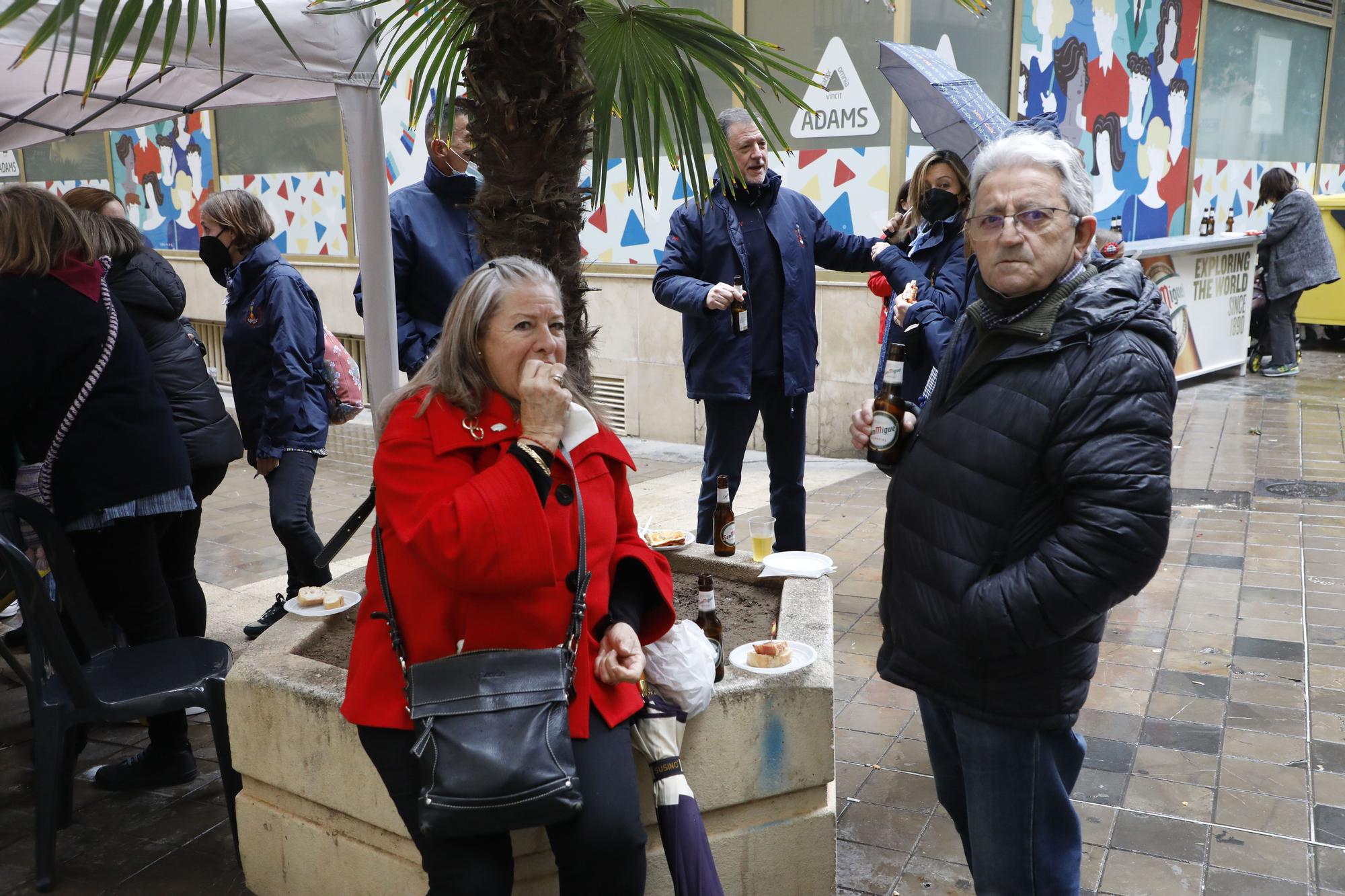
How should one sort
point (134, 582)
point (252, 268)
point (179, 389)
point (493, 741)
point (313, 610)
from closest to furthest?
1. point (493, 741)
2. point (313, 610)
3. point (134, 582)
4. point (179, 389)
5. point (252, 268)

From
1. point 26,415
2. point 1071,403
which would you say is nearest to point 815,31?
point 26,415

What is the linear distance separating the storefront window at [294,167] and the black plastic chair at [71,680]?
832 cm

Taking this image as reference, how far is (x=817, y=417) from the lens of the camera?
875cm

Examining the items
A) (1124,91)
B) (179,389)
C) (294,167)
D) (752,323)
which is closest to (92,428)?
(179,389)

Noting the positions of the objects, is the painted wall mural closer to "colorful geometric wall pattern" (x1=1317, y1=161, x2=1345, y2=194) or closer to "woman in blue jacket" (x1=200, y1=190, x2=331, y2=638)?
"colorful geometric wall pattern" (x1=1317, y1=161, x2=1345, y2=194)

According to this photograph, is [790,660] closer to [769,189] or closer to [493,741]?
[493,741]

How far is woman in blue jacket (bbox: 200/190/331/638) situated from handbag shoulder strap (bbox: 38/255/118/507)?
1148mm

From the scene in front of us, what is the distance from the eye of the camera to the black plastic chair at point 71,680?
125 inches

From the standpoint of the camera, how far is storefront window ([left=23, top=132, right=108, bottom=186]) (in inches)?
554

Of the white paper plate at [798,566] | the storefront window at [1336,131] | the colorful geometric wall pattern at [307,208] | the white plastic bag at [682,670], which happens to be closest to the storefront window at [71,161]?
the colorful geometric wall pattern at [307,208]

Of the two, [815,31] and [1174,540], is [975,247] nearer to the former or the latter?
[1174,540]

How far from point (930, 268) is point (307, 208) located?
9.05 m

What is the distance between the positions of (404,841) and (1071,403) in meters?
1.91

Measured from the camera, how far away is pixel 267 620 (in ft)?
17.3
